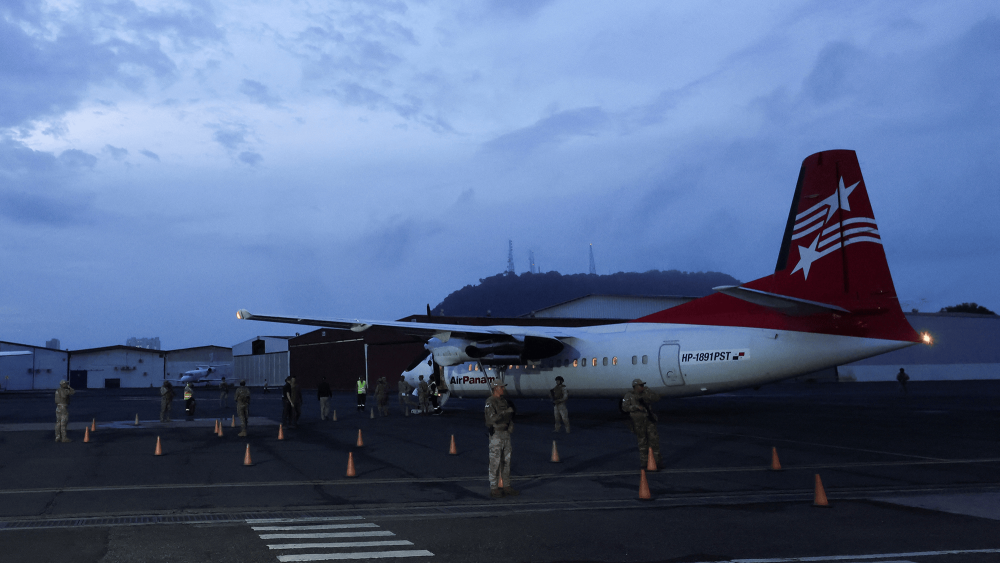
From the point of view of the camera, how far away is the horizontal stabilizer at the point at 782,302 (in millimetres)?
19797

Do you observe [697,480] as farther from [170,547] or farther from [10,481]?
[10,481]

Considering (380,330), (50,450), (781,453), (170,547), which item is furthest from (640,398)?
(380,330)

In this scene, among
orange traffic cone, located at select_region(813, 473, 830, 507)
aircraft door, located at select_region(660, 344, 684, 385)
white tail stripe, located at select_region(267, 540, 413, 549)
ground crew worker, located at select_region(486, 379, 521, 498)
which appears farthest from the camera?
aircraft door, located at select_region(660, 344, 684, 385)

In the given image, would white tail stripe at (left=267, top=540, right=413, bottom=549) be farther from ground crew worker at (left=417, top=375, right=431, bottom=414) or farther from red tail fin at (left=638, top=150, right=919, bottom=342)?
ground crew worker at (left=417, top=375, right=431, bottom=414)

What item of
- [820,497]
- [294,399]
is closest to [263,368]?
[294,399]

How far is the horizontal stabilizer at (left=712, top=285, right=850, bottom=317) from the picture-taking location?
1980 centimetres

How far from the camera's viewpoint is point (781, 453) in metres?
17.6

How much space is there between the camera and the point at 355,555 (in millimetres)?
8406

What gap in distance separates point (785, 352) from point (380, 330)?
48678mm

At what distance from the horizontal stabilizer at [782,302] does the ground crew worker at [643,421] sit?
17.5 ft

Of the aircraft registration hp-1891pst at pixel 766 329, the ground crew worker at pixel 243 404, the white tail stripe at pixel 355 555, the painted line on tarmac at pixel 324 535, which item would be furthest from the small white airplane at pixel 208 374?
the white tail stripe at pixel 355 555

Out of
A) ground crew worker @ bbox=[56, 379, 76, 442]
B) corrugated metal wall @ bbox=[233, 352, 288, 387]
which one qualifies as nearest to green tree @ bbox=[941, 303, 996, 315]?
corrugated metal wall @ bbox=[233, 352, 288, 387]

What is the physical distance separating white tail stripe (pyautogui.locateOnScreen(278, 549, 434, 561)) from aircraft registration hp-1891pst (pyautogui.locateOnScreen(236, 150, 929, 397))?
1293cm

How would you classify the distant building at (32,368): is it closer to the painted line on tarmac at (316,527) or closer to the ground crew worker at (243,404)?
the ground crew worker at (243,404)
